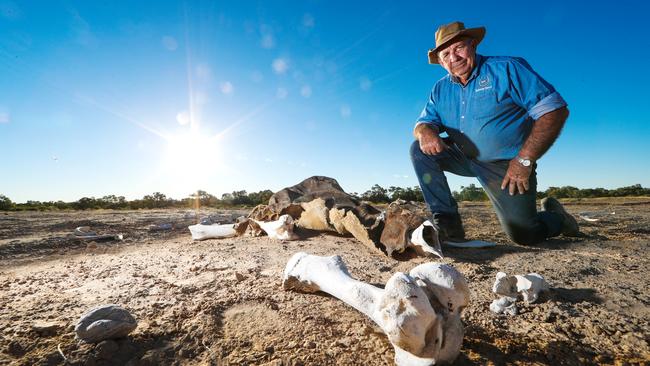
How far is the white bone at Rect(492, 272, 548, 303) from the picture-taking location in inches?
72.6

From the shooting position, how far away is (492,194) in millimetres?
3838

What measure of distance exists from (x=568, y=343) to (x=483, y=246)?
5.87 ft

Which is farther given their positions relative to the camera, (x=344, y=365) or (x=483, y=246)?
(x=483, y=246)

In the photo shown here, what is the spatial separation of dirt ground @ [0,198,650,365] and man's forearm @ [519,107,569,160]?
956mm

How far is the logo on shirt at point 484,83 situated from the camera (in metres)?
3.45

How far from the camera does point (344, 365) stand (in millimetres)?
1285

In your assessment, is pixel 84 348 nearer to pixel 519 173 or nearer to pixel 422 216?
pixel 422 216

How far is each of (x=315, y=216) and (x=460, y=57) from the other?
2.43m

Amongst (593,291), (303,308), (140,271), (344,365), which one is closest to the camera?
(344,365)

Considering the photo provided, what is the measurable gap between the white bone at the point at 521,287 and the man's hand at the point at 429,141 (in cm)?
195

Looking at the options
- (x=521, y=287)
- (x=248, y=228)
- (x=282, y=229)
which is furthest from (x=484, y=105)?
(x=248, y=228)

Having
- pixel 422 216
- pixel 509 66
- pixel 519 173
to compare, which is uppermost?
pixel 509 66

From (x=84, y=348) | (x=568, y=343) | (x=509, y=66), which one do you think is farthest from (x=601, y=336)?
(x=509, y=66)

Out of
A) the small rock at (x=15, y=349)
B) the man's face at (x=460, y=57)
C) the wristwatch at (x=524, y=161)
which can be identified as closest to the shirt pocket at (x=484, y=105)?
the man's face at (x=460, y=57)
